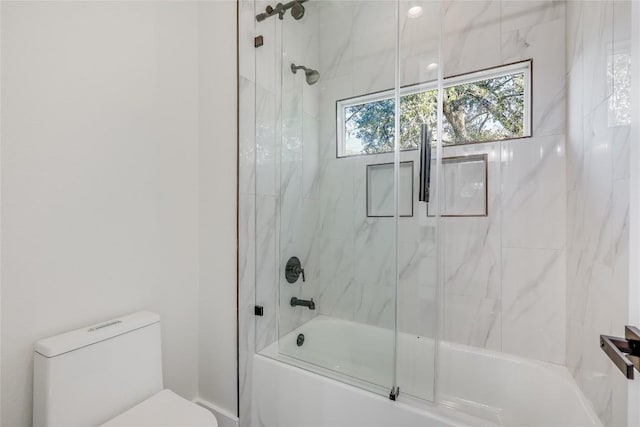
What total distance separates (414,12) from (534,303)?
1810 mm

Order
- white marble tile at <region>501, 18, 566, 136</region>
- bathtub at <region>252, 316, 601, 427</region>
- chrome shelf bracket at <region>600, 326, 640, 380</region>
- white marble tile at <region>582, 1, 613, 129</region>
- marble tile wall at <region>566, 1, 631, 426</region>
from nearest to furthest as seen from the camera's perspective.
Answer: chrome shelf bracket at <region>600, 326, 640, 380</region>, marble tile wall at <region>566, 1, 631, 426</region>, white marble tile at <region>582, 1, 613, 129</region>, bathtub at <region>252, 316, 601, 427</region>, white marble tile at <region>501, 18, 566, 136</region>

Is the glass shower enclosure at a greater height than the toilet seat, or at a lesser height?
greater

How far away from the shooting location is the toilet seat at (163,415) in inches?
42.2

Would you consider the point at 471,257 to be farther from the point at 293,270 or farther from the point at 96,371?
the point at 96,371

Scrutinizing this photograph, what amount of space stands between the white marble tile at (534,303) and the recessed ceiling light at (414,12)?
1.47 meters

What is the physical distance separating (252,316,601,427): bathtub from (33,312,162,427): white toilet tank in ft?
1.93

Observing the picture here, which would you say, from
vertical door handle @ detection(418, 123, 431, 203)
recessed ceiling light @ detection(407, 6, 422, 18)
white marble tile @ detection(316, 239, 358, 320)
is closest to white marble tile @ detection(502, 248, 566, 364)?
vertical door handle @ detection(418, 123, 431, 203)

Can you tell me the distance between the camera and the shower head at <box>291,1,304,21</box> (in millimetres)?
1690

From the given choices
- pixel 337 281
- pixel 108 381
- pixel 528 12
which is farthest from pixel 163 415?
pixel 528 12

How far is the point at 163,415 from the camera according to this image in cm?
112

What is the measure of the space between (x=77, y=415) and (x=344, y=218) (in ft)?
4.98

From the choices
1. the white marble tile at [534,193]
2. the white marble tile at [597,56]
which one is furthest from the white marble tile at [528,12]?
the white marble tile at [534,193]

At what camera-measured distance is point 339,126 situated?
186 cm

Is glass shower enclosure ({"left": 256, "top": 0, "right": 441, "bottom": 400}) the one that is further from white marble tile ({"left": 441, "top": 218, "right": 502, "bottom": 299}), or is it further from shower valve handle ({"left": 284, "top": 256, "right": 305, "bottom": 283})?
white marble tile ({"left": 441, "top": 218, "right": 502, "bottom": 299})
